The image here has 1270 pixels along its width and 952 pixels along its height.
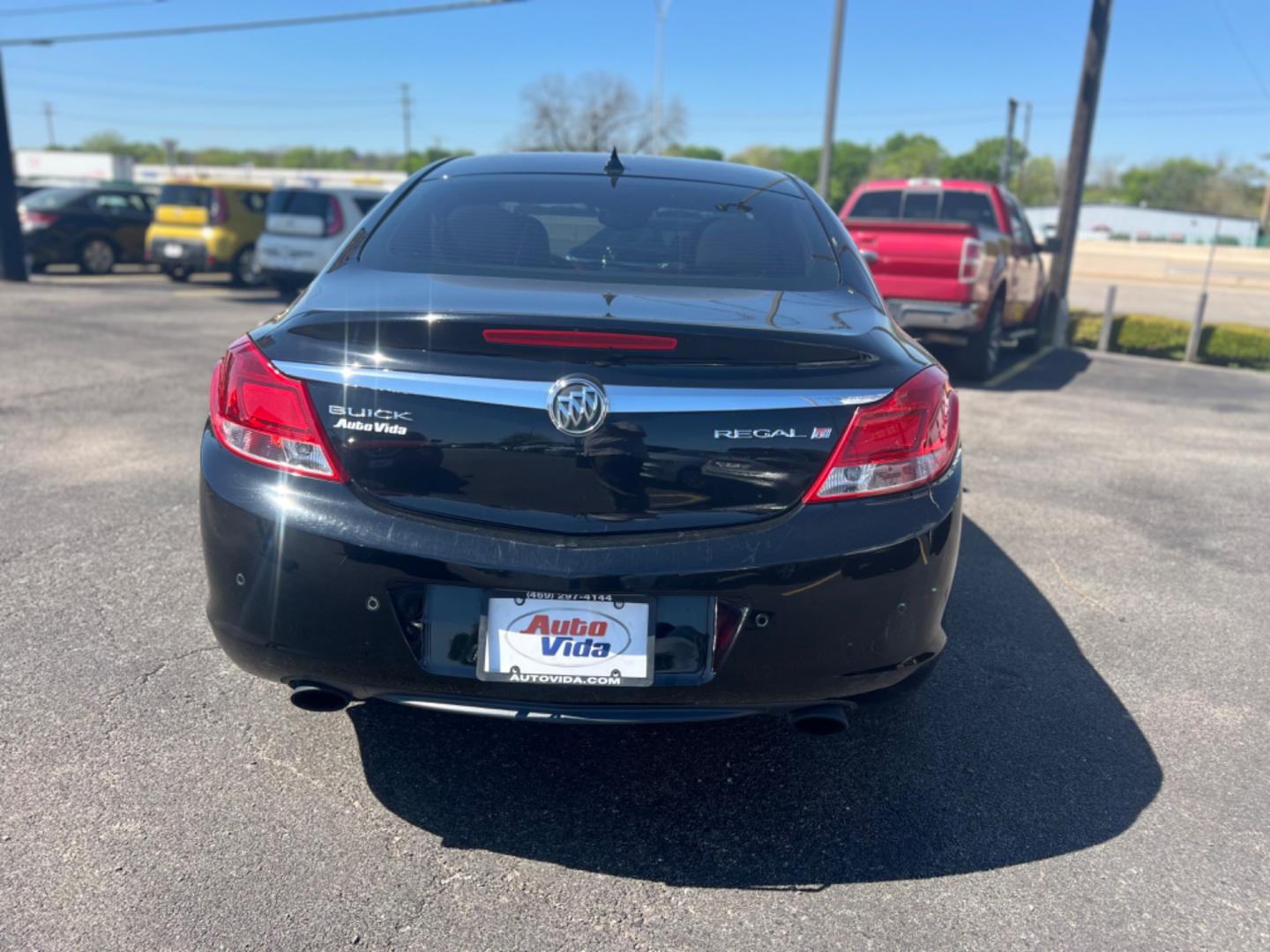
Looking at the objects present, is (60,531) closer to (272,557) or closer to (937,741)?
(272,557)

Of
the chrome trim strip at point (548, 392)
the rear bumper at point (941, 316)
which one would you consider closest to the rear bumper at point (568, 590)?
the chrome trim strip at point (548, 392)

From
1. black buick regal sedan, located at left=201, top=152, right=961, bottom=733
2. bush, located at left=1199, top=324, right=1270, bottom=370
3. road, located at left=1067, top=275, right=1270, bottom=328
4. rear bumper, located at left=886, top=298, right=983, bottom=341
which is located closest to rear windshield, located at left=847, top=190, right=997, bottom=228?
rear bumper, located at left=886, top=298, right=983, bottom=341

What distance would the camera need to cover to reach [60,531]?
443 centimetres

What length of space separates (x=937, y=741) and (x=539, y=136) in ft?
178

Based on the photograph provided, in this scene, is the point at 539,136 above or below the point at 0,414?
above

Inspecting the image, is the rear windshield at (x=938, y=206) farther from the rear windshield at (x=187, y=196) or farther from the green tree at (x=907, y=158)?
the green tree at (x=907, y=158)

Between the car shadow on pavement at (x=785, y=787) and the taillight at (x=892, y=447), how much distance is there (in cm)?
90

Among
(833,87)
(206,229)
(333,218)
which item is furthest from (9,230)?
(833,87)

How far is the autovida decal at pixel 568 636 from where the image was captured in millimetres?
2191

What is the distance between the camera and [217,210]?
16797 millimetres

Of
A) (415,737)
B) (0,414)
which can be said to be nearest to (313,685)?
(415,737)

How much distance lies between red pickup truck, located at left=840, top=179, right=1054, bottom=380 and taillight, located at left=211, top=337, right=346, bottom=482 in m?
6.60

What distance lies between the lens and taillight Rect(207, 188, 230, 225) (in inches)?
660

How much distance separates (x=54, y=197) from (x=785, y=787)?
19.3m
